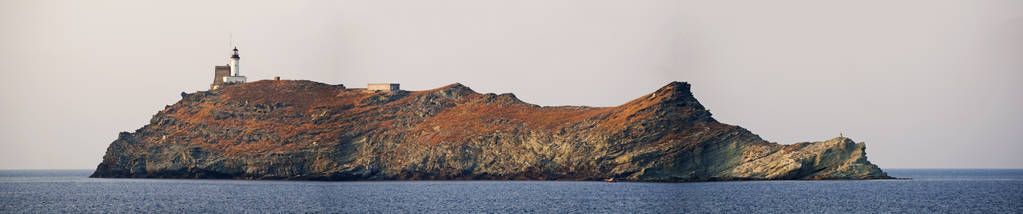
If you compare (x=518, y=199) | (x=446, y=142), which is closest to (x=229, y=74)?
(x=446, y=142)

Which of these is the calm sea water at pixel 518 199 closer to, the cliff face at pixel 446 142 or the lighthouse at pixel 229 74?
the cliff face at pixel 446 142

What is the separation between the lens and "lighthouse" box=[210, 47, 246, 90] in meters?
177

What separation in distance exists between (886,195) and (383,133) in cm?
7887

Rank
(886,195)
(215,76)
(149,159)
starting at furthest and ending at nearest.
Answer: (215,76) → (149,159) → (886,195)

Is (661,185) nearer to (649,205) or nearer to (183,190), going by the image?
(649,205)

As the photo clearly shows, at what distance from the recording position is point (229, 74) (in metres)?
178

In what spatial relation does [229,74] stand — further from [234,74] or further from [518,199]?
[518,199]

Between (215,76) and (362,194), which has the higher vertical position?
(215,76)

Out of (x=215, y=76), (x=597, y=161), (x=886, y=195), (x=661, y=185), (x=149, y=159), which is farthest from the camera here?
(x=215, y=76)

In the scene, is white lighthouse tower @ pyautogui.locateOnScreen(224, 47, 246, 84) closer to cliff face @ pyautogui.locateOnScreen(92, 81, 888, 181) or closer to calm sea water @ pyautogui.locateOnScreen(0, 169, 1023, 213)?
cliff face @ pyautogui.locateOnScreen(92, 81, 888, 181)

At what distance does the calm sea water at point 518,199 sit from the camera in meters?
83.1

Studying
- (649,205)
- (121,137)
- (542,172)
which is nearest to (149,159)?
(121,137)

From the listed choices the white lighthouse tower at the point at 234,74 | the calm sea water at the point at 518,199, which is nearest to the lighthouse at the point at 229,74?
the white lighthouse tower at the point at 234,74

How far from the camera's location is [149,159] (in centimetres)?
15238
